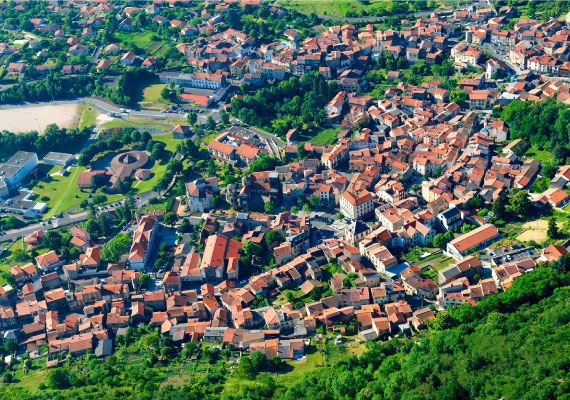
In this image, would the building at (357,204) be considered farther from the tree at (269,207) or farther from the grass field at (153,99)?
the grass field at (153,99)

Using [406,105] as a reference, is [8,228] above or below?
below

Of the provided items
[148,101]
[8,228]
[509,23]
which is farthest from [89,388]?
[509,23]

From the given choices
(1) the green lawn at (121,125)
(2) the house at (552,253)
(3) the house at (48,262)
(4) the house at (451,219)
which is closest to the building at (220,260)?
(3) the house at (48,262)

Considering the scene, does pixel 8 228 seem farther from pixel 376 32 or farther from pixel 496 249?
pixel 376 32

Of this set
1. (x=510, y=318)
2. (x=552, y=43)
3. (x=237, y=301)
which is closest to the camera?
(x=510, y=318)

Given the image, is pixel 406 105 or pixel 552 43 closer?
pixel 406 105

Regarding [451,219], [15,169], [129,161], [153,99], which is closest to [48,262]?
[129,161]

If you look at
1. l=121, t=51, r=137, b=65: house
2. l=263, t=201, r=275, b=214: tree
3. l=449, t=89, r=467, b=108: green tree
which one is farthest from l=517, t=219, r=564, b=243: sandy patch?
l=121, t=51, r=137, b=65: house
